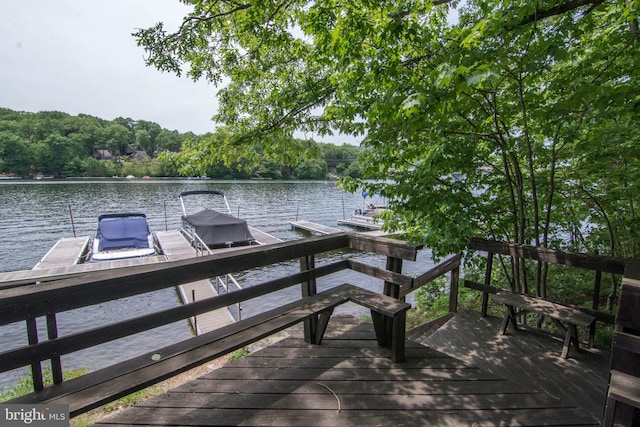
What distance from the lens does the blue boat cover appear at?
13828 millimetres

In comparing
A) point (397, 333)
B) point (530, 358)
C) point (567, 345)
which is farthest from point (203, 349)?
point (567, 345)

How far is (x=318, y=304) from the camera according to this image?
8.12 feet

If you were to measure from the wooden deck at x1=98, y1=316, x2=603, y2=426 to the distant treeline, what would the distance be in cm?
5057

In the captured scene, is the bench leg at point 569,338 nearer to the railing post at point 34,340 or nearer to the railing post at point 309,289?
the railing post at point 309,289

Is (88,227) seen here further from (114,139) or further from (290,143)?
(114,139)

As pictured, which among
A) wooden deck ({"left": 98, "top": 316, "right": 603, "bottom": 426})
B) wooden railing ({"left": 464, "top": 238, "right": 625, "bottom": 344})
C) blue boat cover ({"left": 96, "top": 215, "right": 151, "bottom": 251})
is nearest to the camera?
wooden deck ({"left": 98, "top": 316, "right": 603, "bottom": 426})

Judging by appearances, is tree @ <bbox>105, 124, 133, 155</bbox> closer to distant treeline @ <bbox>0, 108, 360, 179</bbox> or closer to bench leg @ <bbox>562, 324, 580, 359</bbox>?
distant treeline @ <bbox>0, 108, 360, 179</bbox>

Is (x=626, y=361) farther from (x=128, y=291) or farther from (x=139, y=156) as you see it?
(x=139, y=156)

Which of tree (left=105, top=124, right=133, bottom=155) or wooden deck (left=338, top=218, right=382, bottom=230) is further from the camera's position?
tree (left=105, top=124, right=133, bottom=155)

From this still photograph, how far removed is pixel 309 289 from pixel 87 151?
91586 millimetres

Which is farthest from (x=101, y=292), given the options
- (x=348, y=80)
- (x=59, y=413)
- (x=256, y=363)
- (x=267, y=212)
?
(x=267, y=212)

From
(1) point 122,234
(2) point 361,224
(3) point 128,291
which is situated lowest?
(2) point 361,224

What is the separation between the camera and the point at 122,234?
14414 mm

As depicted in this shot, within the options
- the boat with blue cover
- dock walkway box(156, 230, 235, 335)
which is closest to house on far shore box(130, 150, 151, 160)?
dock walkway box(156, 230, 235, 335)
